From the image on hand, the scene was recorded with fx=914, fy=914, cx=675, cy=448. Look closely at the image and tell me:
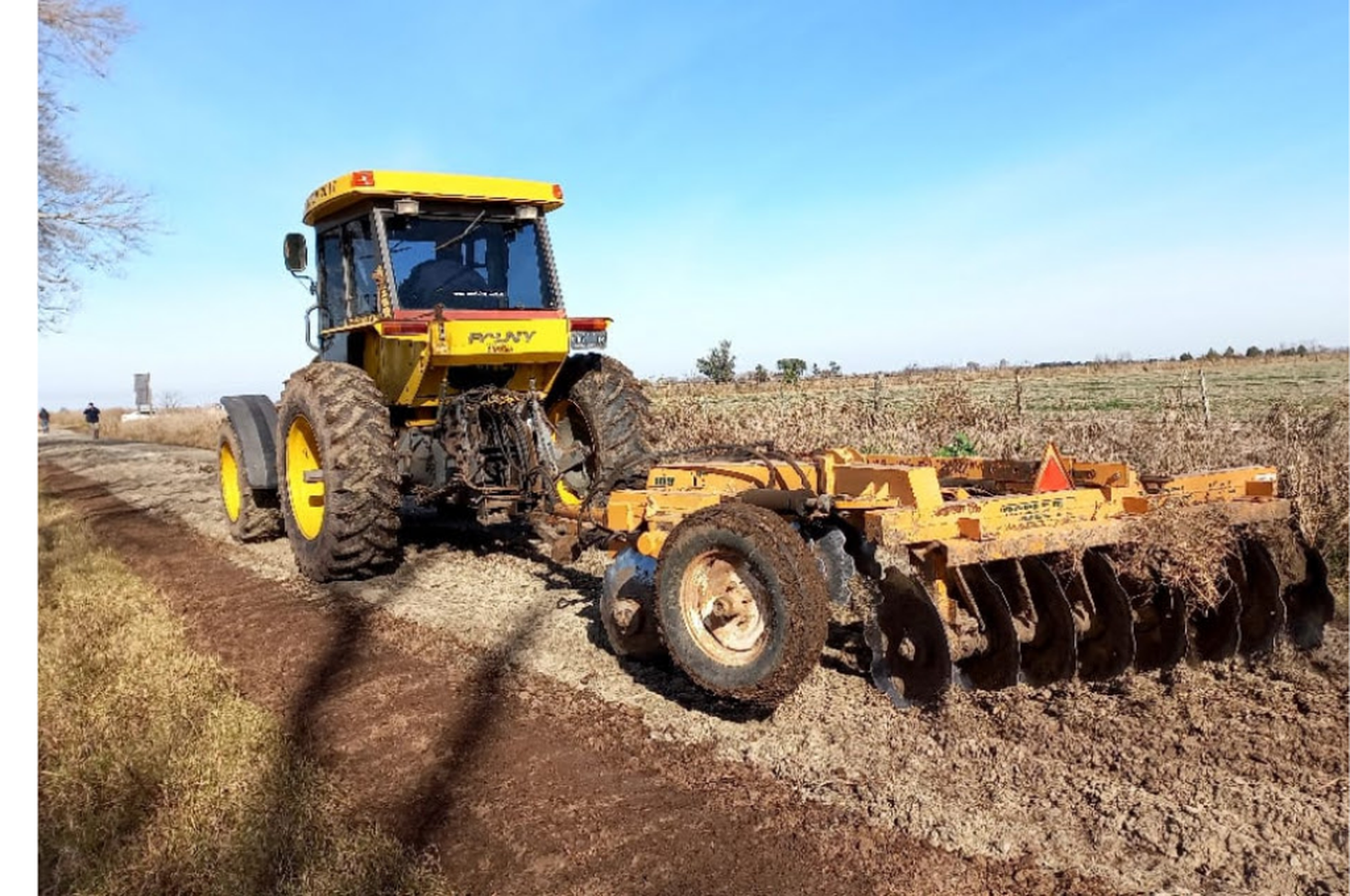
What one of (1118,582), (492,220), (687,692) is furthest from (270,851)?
(492,220)

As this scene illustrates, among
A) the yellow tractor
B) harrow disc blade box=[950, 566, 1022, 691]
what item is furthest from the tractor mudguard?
harrow disc blade box=[950, 566, 1022, 691]

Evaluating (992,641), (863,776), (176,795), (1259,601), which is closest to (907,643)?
(992,641)

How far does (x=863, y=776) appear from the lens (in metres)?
3.06

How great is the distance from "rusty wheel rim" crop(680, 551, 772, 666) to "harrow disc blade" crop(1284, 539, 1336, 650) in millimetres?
2340

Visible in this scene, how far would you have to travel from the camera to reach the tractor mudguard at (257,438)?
721cm

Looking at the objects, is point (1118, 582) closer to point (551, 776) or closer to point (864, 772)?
point (864, 772)

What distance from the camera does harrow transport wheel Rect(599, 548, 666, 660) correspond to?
402cm

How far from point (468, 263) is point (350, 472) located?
1733 millimetres

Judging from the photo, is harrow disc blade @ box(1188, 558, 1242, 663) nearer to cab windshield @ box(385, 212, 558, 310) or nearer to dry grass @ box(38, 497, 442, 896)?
dry grass @ box(38, 497, 442, 896)

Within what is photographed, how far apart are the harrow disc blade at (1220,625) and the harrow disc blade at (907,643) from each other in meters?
1.26

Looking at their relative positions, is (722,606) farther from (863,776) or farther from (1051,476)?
(1051,476)

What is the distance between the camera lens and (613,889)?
249 cm

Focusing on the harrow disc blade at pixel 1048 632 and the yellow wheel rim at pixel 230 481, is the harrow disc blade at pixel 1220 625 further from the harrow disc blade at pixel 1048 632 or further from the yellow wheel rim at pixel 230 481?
the yellow wheel rim at pixel 230 481

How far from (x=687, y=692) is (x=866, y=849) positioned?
1340 millimetres
